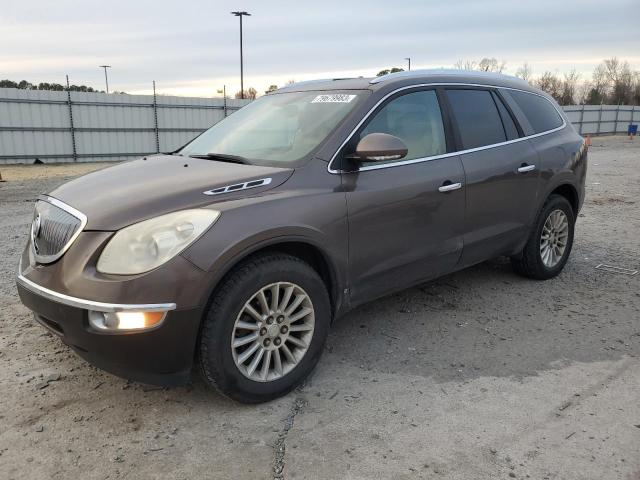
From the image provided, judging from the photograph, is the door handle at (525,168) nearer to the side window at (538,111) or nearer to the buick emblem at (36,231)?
the side window at (538,111)

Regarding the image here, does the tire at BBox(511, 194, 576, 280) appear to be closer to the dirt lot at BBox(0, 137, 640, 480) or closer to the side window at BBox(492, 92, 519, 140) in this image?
the dirt lot at BBox(0, 137, 640, 480)

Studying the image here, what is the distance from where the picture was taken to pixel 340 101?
3742 mm

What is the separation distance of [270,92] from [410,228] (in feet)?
5.85

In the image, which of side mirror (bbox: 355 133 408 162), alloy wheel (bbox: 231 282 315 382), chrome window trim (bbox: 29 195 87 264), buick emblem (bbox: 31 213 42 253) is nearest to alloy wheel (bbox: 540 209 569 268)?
side mirror (bbox: 355 133 408 162)

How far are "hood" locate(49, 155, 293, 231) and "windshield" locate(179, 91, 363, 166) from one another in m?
0.26

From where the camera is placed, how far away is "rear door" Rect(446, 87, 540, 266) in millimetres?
4191

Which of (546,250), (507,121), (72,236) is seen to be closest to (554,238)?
(546,250)

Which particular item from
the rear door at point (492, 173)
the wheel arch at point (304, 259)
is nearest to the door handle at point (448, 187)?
the rear door at point (492, 173)

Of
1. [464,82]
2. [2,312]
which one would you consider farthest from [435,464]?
[2,312]

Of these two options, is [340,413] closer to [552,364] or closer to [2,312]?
[552,364]

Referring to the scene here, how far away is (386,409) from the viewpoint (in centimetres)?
302

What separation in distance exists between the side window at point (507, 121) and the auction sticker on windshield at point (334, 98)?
5.19 ft

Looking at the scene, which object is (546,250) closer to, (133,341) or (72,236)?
(133,341)

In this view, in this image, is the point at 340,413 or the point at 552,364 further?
the point at 552,364
